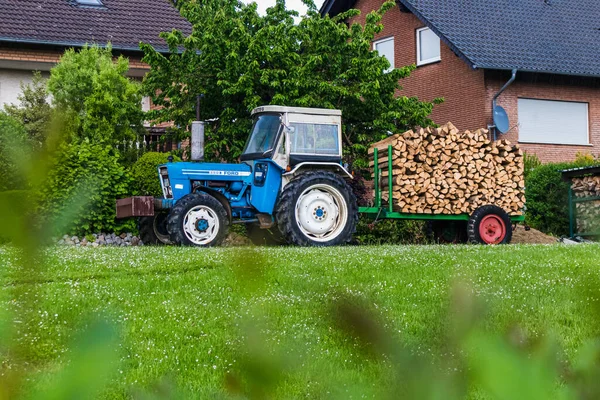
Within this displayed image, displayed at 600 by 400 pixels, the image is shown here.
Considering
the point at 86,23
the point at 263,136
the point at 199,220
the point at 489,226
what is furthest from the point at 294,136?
the point at 86,23

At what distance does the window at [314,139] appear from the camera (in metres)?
11.8

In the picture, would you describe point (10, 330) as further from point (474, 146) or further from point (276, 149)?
point (474, 146)

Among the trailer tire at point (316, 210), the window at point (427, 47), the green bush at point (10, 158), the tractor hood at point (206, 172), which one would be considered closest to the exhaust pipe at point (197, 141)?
the tractor hood at point (206, 172)

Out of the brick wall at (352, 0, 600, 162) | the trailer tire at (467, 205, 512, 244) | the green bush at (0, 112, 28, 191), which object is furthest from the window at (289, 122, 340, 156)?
the green bush at (0, 112, 28, 191)

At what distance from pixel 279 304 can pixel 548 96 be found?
2101cm

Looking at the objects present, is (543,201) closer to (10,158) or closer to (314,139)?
(314,139)

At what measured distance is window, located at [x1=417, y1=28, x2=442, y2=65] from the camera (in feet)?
71.4

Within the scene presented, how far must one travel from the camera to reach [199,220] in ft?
36.9

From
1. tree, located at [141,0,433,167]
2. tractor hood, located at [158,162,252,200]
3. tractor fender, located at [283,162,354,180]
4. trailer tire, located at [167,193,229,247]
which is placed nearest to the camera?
trailer tire, located at [167,193,229,247]

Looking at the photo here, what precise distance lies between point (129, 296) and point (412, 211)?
6952mm

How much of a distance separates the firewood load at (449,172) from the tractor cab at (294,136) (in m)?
1.24

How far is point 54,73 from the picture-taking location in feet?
51.8

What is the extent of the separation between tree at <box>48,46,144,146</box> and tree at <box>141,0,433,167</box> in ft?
1.55

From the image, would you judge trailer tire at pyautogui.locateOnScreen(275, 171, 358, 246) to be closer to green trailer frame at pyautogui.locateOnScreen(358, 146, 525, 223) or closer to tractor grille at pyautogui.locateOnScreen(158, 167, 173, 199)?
green trailer frame at pyautogui.locateOnScreen(358, 146, 525, 223)
